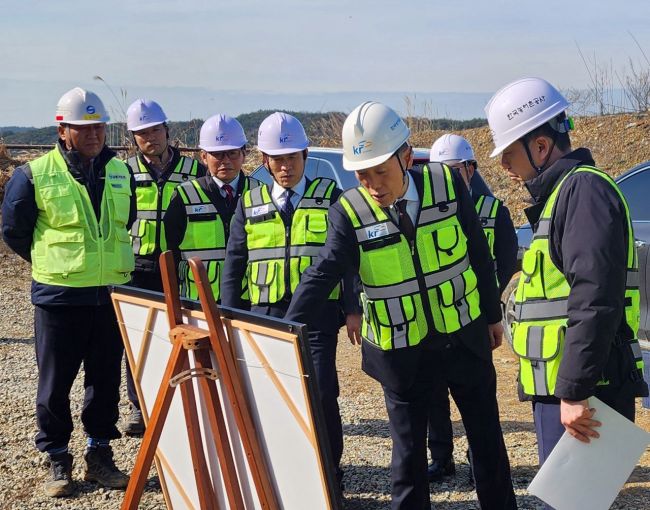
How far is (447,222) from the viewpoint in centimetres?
383

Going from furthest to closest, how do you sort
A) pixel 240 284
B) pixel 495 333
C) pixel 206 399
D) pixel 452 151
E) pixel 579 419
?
pixel 452 151, pixel 240 284, pixel 495 333, pixel 206 399, pixel 579 419

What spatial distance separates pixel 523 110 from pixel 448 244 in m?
0.85

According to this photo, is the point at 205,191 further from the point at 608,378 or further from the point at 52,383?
the point at 608,378

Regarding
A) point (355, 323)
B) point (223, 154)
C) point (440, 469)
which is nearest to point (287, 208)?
point (355, 323)

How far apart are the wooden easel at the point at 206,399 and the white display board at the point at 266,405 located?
0.12 feet

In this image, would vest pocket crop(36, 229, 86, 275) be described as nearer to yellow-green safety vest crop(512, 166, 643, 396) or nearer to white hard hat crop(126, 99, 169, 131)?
white hard hat crop(126, 99, 169, 131)

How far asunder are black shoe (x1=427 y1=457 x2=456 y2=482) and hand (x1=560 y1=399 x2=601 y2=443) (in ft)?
7.98

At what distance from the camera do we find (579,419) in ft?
9.58

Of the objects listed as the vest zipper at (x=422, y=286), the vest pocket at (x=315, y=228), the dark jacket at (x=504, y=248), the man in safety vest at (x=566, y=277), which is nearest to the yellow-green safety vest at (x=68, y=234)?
the vest pocket at (x=315, y=228)

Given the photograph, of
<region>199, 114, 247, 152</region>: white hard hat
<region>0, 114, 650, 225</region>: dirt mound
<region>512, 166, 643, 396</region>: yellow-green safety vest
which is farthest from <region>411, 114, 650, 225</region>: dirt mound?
<region>512, 166, 643, 396</region>: yellow-green safety vest

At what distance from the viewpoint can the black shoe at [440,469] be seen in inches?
209

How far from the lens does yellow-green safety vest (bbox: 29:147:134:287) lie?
16.8ft

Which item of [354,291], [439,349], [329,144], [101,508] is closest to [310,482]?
[439,349]

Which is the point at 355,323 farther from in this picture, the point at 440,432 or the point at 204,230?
the point at 204,230
